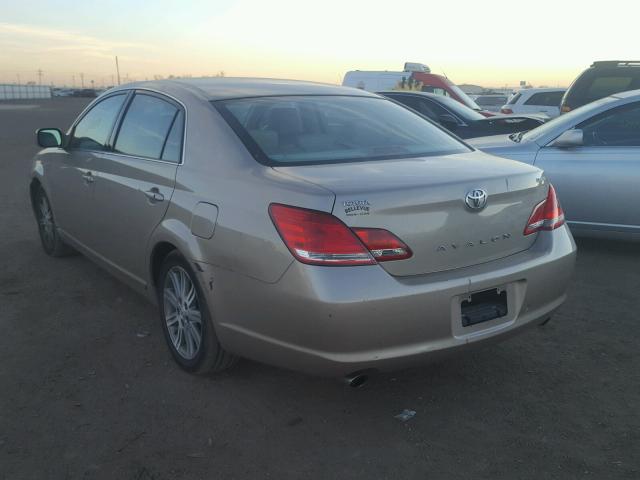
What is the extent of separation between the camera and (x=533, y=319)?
305cm

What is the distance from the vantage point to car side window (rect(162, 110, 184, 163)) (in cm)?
344

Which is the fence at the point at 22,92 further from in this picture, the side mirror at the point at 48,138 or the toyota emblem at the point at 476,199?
the toyota emblem at the point at 476,199

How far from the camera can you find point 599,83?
11.1m

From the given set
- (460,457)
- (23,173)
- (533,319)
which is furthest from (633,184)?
(23,173)

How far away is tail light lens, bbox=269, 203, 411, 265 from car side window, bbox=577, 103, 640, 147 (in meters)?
3.97

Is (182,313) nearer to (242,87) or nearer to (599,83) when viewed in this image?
(242,87)

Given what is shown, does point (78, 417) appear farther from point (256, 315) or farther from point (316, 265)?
point (316, 265)

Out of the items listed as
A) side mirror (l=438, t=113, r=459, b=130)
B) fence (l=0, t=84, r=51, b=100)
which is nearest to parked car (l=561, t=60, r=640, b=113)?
side mirror (l=438, t=113, r=459, b=130)

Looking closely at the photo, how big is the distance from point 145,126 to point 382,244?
2040 mm

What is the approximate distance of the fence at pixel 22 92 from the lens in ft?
273

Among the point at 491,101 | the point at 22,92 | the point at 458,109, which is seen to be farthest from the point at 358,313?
the point at 22,92

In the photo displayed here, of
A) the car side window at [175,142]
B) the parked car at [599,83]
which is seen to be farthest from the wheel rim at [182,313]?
the parked car at [599,83]

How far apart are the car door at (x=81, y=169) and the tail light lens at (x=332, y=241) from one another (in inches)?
90.5

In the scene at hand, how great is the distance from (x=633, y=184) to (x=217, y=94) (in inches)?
151
